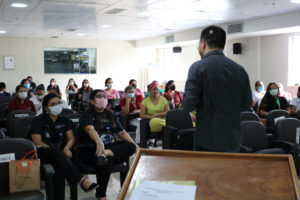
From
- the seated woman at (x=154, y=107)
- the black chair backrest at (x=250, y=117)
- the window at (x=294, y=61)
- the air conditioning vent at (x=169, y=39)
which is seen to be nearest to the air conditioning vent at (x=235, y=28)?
the window at (x=294, y=61)

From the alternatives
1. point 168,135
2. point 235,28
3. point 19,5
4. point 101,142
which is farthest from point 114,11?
point 101,142

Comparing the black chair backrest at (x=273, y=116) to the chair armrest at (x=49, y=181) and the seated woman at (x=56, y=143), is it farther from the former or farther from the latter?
the chair armrest at (x=49, y=181)

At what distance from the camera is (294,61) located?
33.4ft

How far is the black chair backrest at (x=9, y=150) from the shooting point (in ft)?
9.09

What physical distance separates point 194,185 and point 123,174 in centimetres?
262

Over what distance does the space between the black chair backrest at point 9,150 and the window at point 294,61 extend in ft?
29.5

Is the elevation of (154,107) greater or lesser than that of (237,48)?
lesser

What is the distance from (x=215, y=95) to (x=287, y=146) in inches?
106

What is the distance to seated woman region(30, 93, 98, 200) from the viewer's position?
10.7 ft

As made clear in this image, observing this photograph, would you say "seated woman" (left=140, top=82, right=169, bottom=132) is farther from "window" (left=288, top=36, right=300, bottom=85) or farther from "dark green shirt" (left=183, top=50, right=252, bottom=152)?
"window" (left=288, top=36, right=300, bottom=85)

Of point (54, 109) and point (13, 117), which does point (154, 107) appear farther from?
point (54, 109)

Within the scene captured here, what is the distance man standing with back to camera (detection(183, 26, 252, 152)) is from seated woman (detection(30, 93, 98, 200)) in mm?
1510

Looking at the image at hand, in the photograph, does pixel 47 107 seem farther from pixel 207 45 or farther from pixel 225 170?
pixel 225 170

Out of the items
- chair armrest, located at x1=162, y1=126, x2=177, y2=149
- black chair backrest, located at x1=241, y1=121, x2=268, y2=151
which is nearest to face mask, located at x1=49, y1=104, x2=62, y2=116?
chair armrest, located at x1=162, y1=126, x2=177, y2=149
